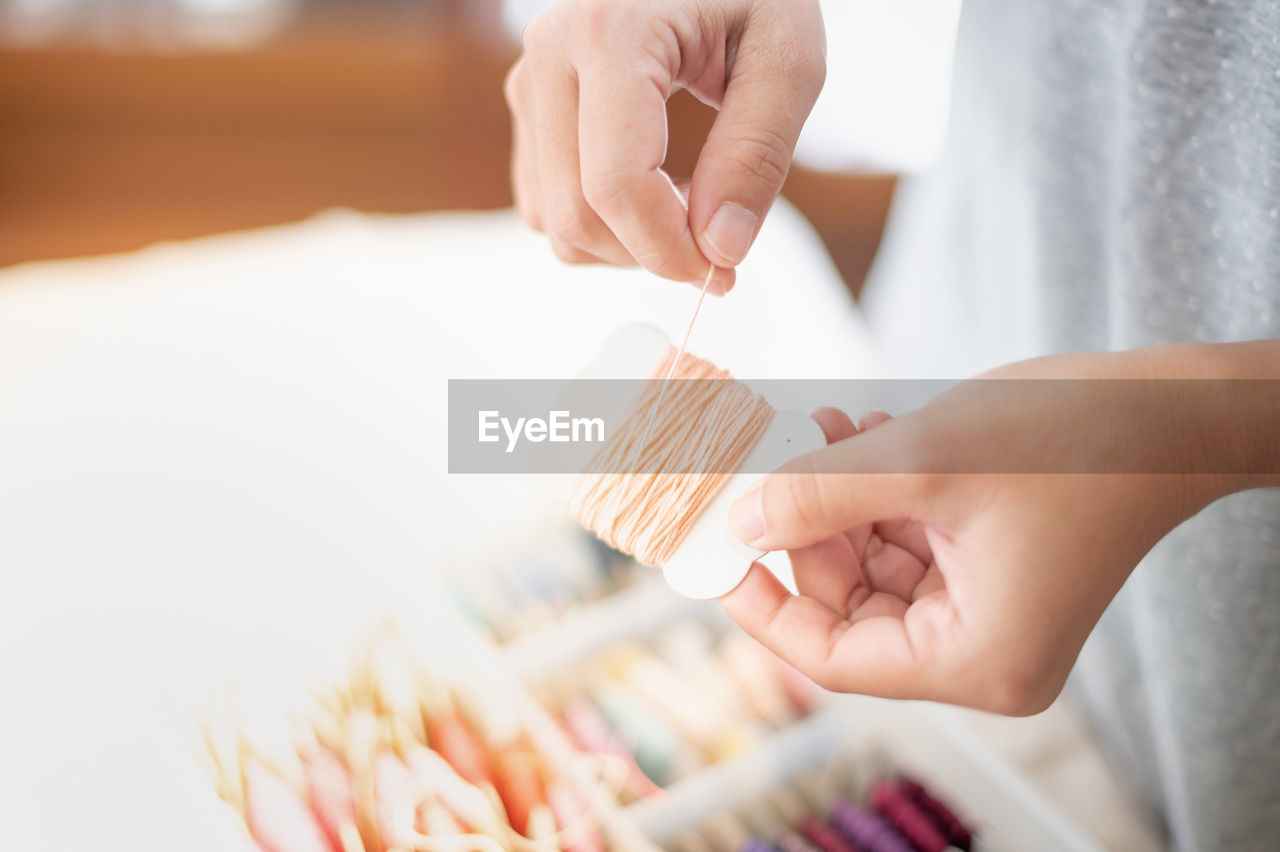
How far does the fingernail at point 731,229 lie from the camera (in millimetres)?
702

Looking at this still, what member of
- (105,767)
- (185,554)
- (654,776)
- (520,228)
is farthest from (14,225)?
(654,776)

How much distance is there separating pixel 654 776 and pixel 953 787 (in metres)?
0.39

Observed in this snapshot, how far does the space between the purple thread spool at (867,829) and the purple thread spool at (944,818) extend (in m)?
0.05

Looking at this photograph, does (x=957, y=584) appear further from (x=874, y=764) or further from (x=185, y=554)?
(x=185, y=554)

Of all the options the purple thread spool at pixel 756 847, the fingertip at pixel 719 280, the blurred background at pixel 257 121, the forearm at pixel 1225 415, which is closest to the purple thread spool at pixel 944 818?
the purple thread spool at pixel 756 847

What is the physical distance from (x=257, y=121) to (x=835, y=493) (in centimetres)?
309

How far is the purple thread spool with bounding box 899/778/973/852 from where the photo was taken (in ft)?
3.47

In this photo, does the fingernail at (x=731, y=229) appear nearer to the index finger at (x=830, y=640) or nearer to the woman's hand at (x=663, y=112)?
the woman's hand at (x=663, y=112)

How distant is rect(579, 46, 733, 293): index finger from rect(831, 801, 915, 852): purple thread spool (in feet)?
2.52

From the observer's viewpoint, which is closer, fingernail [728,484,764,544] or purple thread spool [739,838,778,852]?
fingernail [728,484,764,544]

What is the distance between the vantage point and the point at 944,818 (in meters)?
1.06

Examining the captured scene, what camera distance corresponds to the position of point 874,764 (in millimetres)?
1194

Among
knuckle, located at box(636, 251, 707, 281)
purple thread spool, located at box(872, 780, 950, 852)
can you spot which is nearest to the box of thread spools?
purple thread spool, located at box(872, 780, 950, 852)

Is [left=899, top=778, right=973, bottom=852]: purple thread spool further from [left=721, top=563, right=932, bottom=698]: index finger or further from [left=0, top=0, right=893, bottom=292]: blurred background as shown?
[left=0, top=0, right=893, bottom=292]: blurred background
